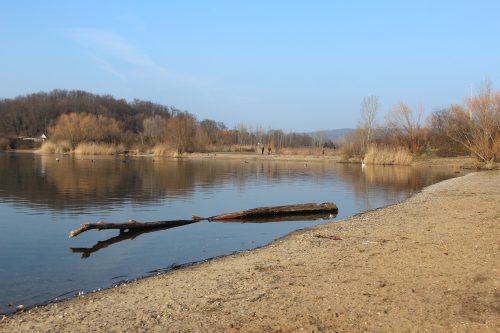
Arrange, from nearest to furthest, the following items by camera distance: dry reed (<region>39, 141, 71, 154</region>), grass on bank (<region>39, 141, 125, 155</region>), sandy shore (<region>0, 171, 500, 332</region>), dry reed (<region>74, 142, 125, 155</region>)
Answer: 1. sandy shore (<region>0, 171, 500, 332</region>)
2. dry reed (<region>74, 142, 125, 155</region>)
3. grass on bank (<region>39, 141, 125, 155</region>)
4. dry reed (<region>39, 141, 71, 154</region>)

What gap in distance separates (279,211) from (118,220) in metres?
6.10

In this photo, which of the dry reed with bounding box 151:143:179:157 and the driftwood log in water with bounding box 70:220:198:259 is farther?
the dry reed with bounding box 151:143:179:157

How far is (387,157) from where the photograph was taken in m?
58.9

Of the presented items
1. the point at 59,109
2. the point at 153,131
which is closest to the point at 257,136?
the point at 153,131

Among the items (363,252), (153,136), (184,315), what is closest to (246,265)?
(363,252)

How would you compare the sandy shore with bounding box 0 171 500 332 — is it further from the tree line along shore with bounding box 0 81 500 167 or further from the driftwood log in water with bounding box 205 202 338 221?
the tree line along shore with bounding box 0 81 500 167

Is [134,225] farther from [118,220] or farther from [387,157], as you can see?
[387,157]

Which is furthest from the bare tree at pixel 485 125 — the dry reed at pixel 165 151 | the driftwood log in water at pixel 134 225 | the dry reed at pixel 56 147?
the dry reed at pixel 56 147

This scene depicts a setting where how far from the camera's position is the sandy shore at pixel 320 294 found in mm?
6289

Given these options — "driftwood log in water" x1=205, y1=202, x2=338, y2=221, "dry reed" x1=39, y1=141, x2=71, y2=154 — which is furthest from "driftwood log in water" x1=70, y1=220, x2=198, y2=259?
"dry reed" x1=39, y1=141, x2=71, y2=154

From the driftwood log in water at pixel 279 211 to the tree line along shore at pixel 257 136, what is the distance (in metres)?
27.1

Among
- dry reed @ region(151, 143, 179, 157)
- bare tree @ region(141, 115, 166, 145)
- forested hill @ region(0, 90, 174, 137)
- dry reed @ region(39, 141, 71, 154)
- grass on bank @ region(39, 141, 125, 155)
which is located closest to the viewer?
dry reed @ region(151, 143, 179, 157)

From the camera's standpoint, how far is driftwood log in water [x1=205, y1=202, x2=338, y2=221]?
17.6 m

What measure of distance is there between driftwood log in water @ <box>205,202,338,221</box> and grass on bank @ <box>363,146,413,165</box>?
40.6 metres
